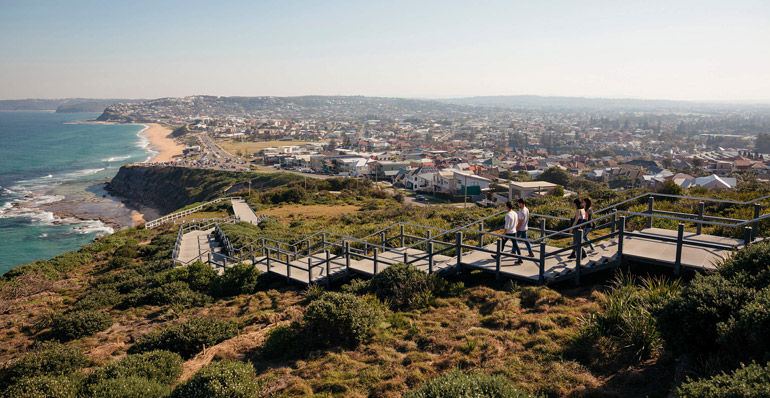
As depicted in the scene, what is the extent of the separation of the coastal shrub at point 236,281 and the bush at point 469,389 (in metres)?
7.99

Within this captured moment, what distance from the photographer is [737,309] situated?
464 centimetres

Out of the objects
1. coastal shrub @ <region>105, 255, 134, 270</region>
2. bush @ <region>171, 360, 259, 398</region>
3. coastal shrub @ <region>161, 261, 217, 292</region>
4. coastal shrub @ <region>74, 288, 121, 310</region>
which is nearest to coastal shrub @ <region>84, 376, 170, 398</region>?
bush @ <region>171, 360, 259, 398</region>

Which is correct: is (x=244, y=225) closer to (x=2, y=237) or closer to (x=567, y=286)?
(x=567, y=286)

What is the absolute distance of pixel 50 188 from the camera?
71500 mm

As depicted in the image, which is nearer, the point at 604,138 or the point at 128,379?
the point at 128,379

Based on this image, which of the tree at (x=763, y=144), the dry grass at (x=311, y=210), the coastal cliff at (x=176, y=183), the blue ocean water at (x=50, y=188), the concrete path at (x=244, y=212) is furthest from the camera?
the tree at (x=763, y=144)

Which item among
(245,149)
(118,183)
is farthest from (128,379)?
(245,149)

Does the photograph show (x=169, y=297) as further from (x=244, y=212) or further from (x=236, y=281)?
(x=244, y=212)

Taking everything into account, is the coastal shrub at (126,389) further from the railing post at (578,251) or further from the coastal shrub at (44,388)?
the railing post at (578,251)

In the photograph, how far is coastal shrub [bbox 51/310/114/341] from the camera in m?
10.0

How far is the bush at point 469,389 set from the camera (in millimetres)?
4164

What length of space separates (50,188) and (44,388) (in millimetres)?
80617

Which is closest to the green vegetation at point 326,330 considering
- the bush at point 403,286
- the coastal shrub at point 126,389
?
the bush at point 403,286

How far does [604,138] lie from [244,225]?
601ft
